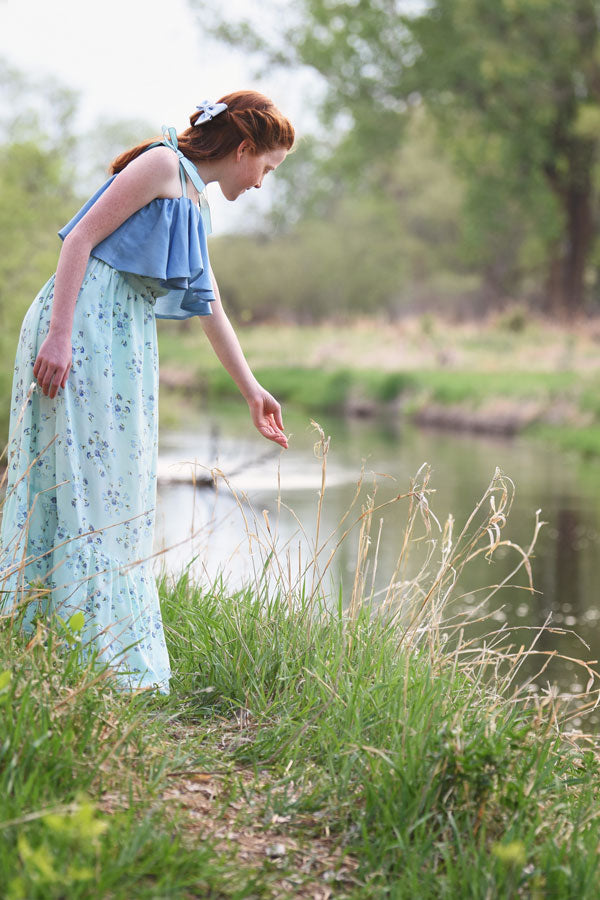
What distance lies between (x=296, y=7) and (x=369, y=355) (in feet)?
29.3

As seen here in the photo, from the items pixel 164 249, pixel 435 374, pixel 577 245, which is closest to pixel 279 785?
pixel 164 249

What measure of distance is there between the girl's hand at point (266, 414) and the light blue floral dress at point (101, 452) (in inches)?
12.8

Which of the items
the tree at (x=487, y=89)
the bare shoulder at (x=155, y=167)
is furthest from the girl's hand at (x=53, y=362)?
the tree at (x=487, y=89)

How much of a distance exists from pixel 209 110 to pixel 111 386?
30.3 inches

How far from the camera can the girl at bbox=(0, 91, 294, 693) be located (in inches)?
105

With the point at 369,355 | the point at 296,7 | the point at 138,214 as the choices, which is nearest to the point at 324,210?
the point at 296,7

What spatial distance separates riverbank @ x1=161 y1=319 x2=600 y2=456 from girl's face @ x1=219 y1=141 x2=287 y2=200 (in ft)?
38.8

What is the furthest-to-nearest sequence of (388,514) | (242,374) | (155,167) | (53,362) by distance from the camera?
1. (388,514)
2. (242,374)
3. (155,167)
4. (53,362)

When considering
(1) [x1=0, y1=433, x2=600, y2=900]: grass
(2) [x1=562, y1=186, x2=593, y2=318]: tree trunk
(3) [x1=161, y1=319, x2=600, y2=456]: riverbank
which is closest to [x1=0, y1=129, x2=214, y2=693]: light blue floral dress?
(1) [x1=0, y1=433, x2=600, y2=900]: grass

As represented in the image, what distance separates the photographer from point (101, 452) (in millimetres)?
2730

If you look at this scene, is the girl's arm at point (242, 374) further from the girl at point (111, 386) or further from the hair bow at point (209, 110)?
the hair bow at point (209, 110)

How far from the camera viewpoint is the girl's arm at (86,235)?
103 inches

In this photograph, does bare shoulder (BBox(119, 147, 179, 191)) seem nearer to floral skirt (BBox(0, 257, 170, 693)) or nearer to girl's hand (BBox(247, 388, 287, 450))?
floral skirt (BBox(0, 257, 170, 693))

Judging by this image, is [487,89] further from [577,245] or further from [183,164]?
[183,164]
